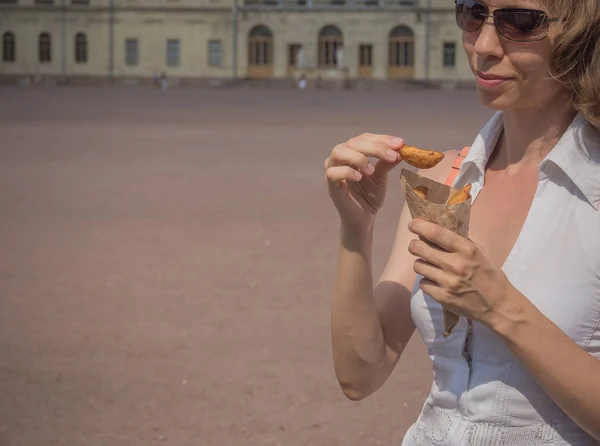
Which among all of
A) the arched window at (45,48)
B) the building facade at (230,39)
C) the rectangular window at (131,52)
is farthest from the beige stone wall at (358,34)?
the arched window at (45,48)

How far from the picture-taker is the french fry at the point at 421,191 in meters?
1.63

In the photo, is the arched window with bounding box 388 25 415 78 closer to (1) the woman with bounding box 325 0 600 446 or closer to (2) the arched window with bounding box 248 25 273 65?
(2) the arched window with bounding box 248 25 273 65

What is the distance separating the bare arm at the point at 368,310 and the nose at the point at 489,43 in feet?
0.84

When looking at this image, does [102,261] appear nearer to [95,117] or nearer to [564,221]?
[564,221]

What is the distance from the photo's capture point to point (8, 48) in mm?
55750

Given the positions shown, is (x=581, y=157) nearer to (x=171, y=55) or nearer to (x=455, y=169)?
(x=455, y=169)

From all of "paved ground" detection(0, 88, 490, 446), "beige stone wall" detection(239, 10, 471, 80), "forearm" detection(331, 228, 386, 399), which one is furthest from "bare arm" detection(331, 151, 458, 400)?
"beige stone wall" detection(239, 10, 471, 80)

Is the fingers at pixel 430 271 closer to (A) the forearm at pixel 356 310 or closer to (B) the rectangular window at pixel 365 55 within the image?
A: (A) the forearm at pixel 356 310

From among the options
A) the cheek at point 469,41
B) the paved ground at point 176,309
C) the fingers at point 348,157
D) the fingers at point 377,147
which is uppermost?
the cheek at point 469,41

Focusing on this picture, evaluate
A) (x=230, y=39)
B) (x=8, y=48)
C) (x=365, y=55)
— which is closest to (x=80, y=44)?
(x=8, y=48)

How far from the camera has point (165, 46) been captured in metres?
55.2

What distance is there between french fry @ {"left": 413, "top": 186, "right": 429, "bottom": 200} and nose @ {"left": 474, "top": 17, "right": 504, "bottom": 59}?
9.3 inches

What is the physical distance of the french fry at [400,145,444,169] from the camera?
1758mm

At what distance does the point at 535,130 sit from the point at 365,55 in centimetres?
5350
